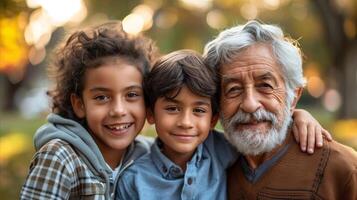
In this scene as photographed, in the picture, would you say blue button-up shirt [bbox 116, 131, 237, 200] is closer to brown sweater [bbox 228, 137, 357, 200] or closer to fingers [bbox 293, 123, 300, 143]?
brown sweater [bbox 228, 137, 357, 200]

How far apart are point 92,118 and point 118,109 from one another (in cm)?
17

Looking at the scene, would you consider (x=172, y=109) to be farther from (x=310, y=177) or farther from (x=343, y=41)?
(x=343, y=41)

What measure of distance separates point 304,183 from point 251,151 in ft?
1.12

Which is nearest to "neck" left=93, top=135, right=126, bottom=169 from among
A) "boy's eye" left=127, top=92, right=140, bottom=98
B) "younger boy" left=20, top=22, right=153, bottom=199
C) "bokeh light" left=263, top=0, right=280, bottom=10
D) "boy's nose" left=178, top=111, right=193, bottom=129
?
"younger boy" left=20, top=22, right=153, bottom=199

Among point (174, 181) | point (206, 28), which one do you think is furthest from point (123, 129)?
point (206, 28)

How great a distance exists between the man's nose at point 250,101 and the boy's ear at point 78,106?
0.92 metres

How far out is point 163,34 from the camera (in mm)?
19703

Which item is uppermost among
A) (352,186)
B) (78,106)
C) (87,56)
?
(87,56)

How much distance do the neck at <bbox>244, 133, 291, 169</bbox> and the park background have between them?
890mm

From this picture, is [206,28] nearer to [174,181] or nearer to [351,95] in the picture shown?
[351,95]

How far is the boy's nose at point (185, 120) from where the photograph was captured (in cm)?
289

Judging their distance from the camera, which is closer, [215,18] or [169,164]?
[169,164]

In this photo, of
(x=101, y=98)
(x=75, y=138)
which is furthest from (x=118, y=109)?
(x=75, y=138)

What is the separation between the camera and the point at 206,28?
19.3 meters
